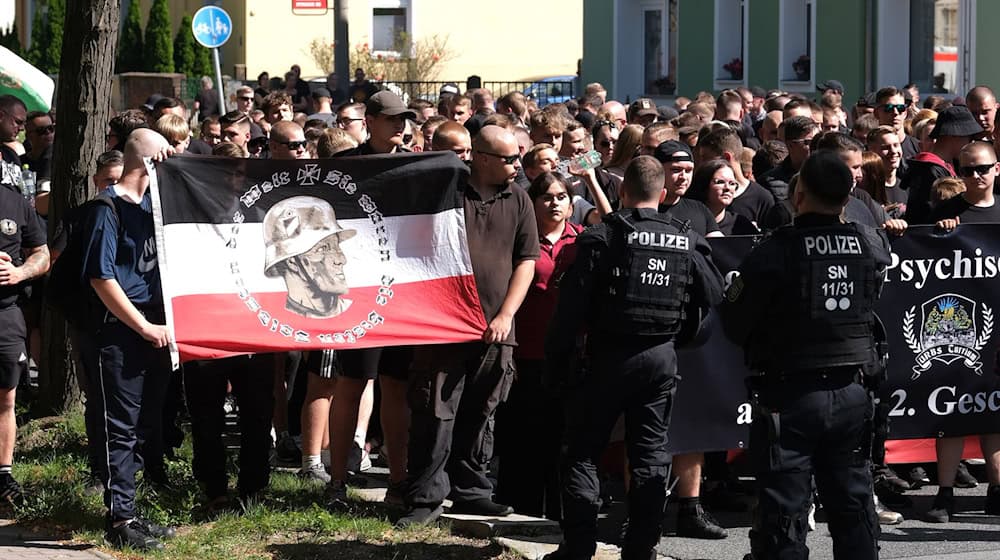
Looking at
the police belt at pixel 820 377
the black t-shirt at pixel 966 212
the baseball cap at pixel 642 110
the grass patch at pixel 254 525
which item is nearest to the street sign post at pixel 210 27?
the baseball cap at pixel 642 110

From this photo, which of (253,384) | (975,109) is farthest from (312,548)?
(975,109)

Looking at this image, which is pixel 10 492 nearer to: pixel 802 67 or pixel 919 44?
pixel 919 44

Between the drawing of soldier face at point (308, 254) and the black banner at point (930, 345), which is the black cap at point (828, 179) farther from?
the drawing of soldier face at point (308, 254)

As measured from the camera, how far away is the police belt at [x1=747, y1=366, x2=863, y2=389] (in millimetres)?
6238

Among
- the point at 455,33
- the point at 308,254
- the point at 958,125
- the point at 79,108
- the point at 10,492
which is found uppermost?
the point at 455,33

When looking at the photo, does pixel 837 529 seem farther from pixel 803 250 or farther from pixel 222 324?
pixel 222 324

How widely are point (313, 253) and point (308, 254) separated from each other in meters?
0.03

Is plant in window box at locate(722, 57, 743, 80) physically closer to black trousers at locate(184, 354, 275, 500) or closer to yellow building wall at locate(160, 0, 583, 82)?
yellow building wall at locate(160, 0, 583, 82)

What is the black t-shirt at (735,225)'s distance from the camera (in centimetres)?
872

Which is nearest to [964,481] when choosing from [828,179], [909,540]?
[909,540]

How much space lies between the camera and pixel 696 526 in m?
7.82

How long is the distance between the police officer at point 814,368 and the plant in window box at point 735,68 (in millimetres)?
22709

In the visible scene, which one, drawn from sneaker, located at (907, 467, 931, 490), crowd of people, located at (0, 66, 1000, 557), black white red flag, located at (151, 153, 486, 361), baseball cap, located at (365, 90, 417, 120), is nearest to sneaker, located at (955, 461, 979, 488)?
crowd of people, located at (0, 66, 1000, 557)

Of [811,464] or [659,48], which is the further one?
[659,48]
